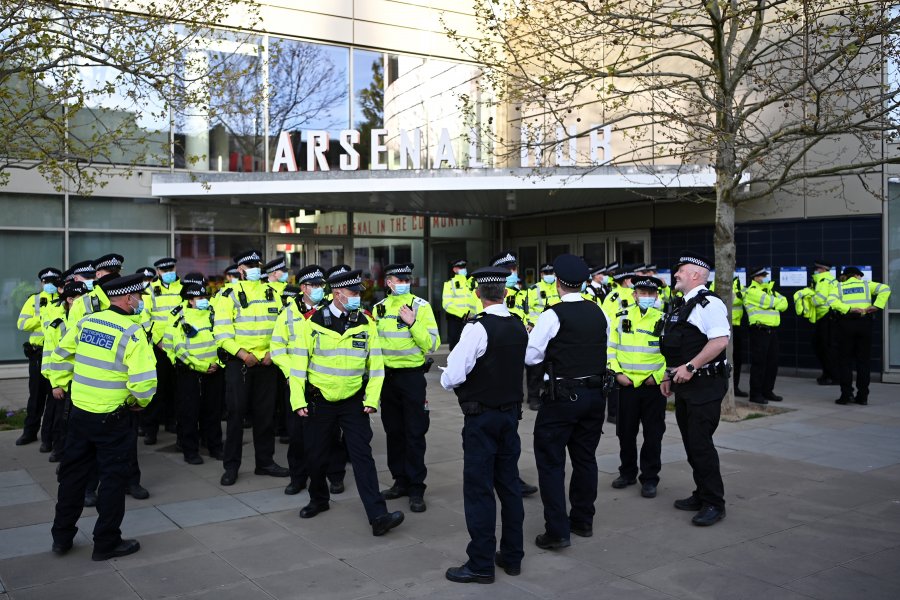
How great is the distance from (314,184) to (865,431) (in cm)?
990

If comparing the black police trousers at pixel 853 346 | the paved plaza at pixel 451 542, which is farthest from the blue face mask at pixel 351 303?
the black police trousers at pixel 853 346

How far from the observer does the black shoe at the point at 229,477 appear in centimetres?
737

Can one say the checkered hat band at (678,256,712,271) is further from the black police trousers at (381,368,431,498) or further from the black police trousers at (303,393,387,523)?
the black police trousers at (303,393,387,523)

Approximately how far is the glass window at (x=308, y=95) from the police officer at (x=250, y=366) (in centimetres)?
963

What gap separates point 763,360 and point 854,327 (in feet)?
4.94

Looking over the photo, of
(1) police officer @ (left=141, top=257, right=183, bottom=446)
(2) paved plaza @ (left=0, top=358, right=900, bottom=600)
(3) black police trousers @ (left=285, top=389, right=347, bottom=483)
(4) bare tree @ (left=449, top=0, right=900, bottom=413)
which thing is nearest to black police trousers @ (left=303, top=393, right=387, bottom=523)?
(2) paved plaza @ (left=0, top=358, right=900, bottom=600)

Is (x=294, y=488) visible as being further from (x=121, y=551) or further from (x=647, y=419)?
(x=647, y=419)

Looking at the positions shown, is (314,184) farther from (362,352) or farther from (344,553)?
(344,553)

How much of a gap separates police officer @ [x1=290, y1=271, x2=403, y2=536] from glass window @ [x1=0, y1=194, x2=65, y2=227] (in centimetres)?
1124

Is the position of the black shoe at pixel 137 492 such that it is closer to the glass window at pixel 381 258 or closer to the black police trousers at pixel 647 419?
the black police trousers at pixel 647 419

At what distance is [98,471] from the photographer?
5.51 m

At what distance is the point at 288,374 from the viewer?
6.30 m

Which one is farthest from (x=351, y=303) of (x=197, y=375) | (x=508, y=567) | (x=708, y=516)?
(x=708, y=516)

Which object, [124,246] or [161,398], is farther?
[124,246]
